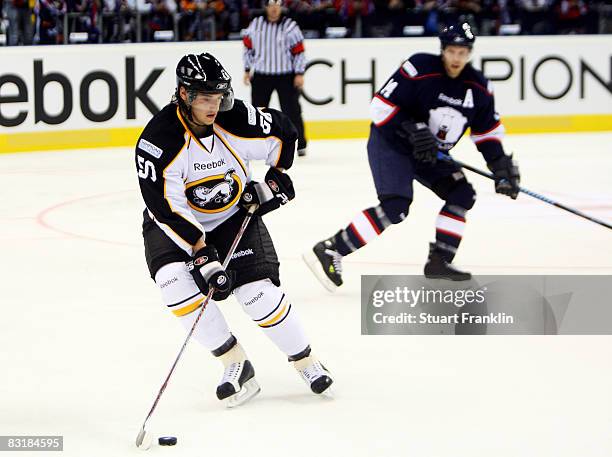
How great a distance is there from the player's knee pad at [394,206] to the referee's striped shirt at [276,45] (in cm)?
468

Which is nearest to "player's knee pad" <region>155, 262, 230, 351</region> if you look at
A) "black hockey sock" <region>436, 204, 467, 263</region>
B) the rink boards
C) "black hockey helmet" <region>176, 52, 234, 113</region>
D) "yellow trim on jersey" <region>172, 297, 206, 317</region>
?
"yellow trim on jersey" <region>172, 297, 206, 317</region>

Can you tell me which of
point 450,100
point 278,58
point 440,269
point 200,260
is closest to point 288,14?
point 278,58

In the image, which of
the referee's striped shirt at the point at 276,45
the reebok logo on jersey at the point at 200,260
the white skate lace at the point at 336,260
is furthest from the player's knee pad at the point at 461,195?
the referee's striped shirt at the point at 276,45

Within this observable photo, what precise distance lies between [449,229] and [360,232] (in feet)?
1.23

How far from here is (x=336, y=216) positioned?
22.9ft

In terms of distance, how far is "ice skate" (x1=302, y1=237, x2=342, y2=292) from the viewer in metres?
5.06

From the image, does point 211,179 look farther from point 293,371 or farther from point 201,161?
point 293,371

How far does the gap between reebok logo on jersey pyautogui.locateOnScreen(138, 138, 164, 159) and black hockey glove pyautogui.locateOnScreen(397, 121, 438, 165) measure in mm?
1601

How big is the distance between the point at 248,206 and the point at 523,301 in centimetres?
161

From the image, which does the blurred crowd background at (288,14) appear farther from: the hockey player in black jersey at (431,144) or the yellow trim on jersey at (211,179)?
the yellow trim on jersey at (211,179)

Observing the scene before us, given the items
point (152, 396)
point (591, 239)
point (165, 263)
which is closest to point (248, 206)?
point (165, 263)

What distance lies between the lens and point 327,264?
5.07 meters

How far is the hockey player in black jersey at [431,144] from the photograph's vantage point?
482cm

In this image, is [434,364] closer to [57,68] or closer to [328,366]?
[328,366]
